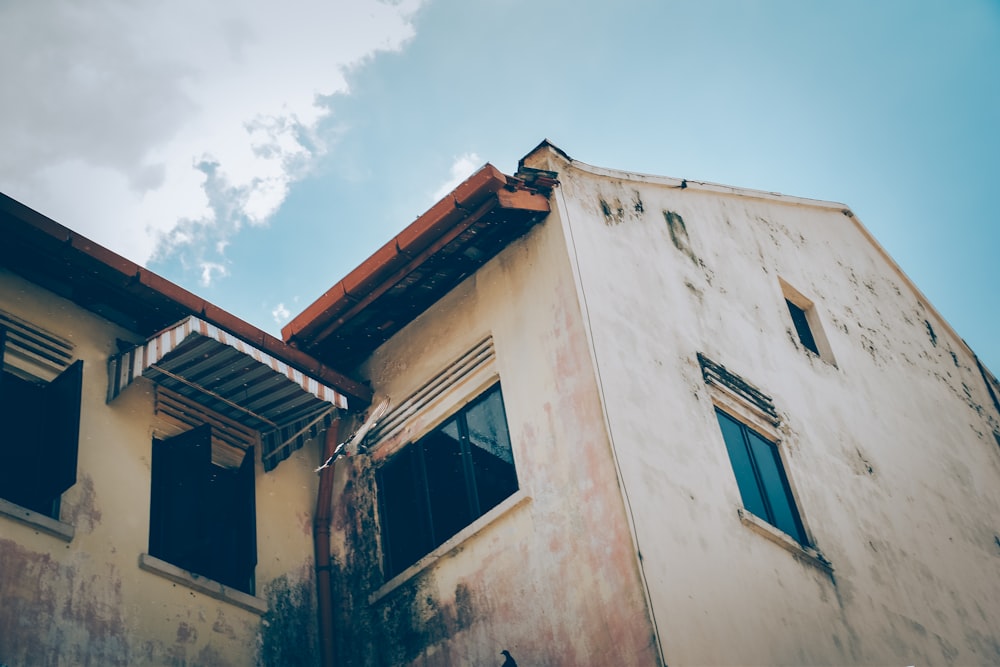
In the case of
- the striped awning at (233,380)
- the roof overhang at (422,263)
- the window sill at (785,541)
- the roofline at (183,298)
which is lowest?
the window sill at (785,541)

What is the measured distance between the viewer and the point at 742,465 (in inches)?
351

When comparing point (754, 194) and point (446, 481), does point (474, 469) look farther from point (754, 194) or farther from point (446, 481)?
point (754, 194)

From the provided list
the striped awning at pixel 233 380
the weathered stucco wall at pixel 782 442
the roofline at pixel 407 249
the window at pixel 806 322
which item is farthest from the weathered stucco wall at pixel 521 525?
the window at pixel 806 322

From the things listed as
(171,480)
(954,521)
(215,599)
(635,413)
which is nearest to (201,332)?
(171,480)

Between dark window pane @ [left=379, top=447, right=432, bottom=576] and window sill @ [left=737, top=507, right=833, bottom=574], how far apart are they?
2.69 meters

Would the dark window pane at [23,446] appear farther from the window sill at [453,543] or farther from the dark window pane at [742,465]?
the dark window pane at [742,465]

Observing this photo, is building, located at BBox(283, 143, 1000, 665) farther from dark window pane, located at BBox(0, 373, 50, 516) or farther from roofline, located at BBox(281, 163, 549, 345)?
dark window pane, located at BBox(0, 373, 50, 516)

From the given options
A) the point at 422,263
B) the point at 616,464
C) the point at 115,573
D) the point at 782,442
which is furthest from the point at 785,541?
the point at 115,573

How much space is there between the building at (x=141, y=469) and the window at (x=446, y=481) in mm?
808

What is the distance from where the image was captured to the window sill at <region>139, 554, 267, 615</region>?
7.77 metres

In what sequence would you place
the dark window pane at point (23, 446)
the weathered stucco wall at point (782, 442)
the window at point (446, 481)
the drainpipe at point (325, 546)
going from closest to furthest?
the dark window pane at point (23, 446), the weathered stucco wall at point (782, 442), the window at point (446, 481), the drainpipe at point (325, 546)

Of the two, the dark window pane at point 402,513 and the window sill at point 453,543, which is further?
the dark window pane at point 402,513

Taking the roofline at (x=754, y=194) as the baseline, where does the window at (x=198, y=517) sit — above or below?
below

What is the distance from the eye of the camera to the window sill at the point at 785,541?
823cm
